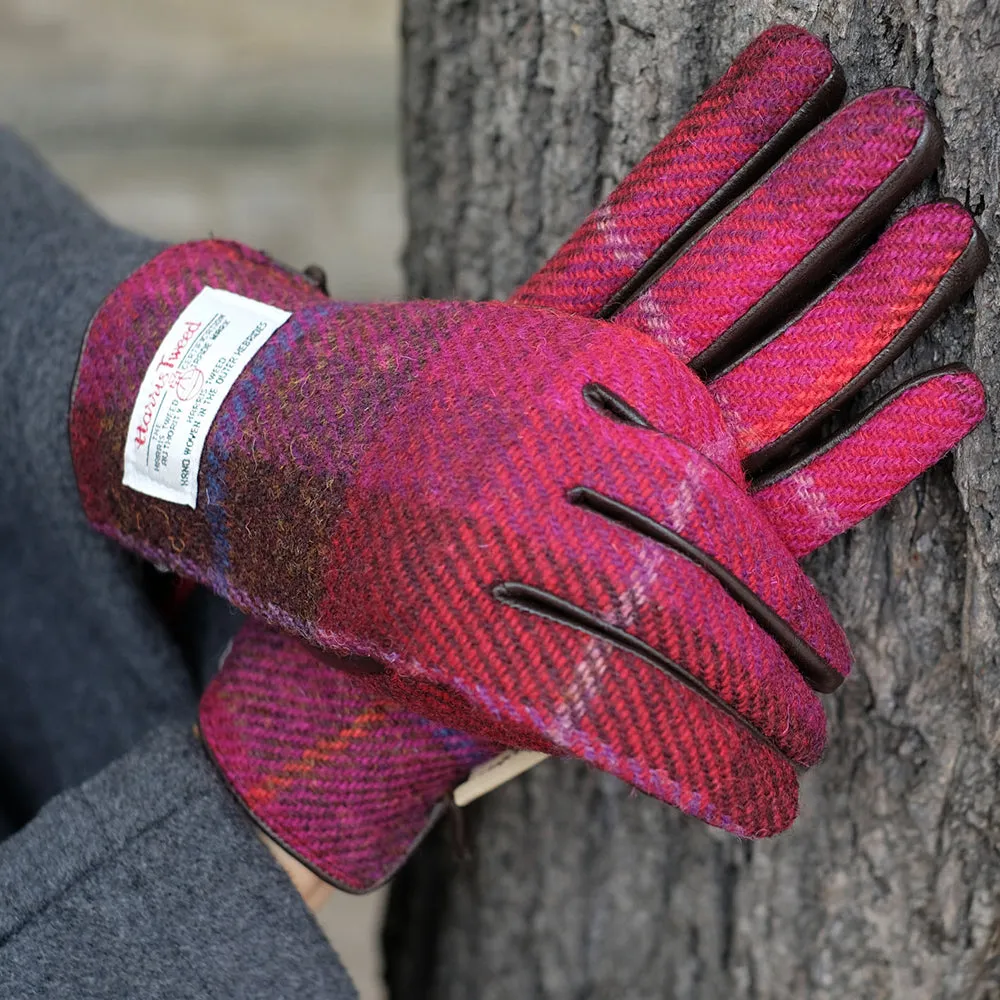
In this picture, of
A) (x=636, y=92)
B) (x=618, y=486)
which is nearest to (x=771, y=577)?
(x=618, y=486)

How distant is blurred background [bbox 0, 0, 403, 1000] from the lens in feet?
6.49

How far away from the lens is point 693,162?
562mm

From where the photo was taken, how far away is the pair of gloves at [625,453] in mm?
490

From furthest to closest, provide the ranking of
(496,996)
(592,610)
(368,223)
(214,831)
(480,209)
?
(368,223)
(496,996)
(480,209)
(214,831)
(592,610)

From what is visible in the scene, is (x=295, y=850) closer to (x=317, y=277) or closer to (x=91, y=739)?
(x=91, y=739)

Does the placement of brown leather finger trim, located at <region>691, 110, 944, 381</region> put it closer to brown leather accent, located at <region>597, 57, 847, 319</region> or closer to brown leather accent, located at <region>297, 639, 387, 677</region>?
brown leather accent, located at <region>597, 57, 847, 319</region>

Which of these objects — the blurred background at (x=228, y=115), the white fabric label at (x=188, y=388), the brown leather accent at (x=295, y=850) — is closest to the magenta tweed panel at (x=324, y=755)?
the brown leather accent at (x=295, y=850)

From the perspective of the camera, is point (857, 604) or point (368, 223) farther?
point (368, 223)

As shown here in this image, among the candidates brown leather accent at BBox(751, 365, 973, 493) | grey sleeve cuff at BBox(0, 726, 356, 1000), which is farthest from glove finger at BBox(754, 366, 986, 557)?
grey sleeve cuff at BBox(0, 726, 356, 1000)

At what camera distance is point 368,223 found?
2.17 meters

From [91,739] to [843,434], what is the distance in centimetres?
59

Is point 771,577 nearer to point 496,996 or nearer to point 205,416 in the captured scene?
point 205,416

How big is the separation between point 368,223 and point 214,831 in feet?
5.67

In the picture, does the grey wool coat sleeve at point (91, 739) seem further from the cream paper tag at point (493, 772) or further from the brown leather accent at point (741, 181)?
the brown leather accent at point (741, 181)
